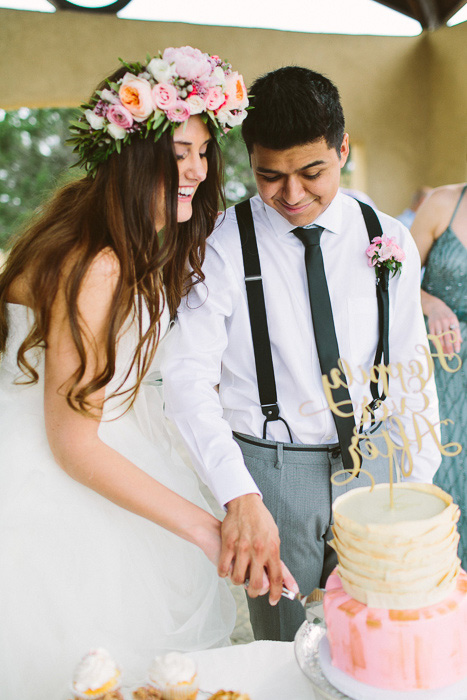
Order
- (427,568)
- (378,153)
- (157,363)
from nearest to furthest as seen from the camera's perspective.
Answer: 1. (427,568)
2. (157,363)
3. (378,153)

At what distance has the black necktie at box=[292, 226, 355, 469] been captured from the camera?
1620 mm

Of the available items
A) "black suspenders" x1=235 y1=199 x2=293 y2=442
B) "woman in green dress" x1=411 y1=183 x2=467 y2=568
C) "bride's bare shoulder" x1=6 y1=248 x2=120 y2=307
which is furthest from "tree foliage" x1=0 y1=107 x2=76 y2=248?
"bride's bare shoulder" x1=6 y1=248 x2=120 y2=307

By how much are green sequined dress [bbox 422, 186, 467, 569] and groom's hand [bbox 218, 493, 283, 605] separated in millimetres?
1569

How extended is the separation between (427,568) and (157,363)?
3.00 ft

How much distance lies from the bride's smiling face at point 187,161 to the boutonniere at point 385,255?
52 cm

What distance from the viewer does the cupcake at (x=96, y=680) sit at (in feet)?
3.23

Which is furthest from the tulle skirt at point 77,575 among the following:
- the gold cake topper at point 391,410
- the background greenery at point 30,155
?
the background greenery at point 30,155

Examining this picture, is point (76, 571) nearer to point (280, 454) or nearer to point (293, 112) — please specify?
point (280, 454)

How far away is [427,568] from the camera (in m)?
0.92

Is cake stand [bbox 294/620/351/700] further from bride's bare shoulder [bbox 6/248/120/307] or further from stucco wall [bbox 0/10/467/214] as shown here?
stucco wall [bbox 0/10/467/214]

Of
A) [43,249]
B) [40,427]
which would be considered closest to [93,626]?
[40,427]

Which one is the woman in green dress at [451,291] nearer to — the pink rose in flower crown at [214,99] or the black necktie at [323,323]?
the black necktie at [323,323]

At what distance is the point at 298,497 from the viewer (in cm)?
170

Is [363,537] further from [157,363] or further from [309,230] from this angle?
[309,230]
